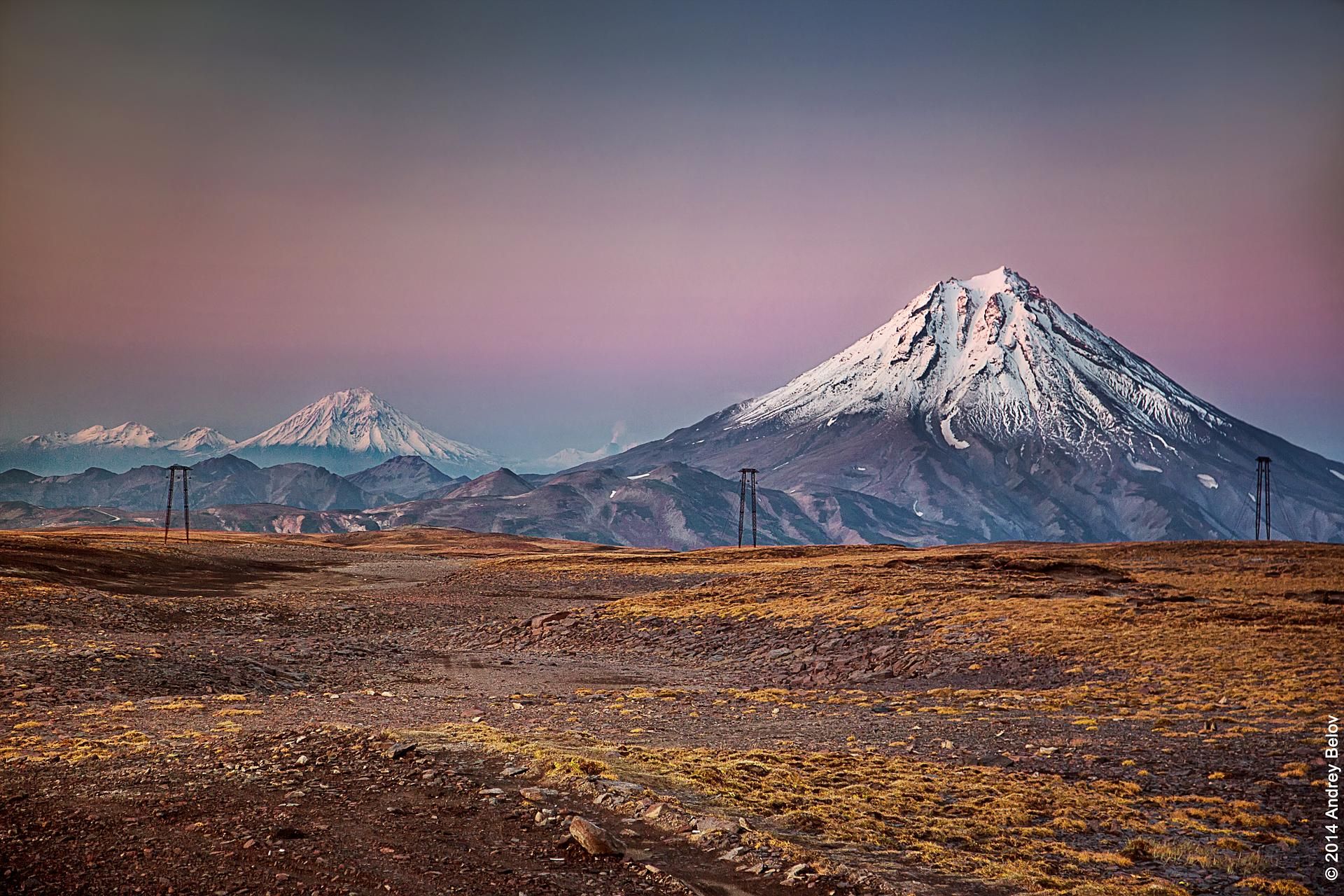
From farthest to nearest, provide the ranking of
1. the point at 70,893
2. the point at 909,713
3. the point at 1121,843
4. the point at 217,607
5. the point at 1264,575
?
the point at 1264,575 < the point at 217,607 < the point at 909,713 < the point at 1121,843 < the point at 70,893

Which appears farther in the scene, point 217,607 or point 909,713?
point 217,607

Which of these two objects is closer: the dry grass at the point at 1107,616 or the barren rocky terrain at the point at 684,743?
the barren rocky terrain at the point at 684,743

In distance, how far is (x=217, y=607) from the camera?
46.1m

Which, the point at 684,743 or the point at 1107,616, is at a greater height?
the point at 1107,616

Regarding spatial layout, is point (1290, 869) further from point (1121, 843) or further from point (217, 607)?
point (217, 607)

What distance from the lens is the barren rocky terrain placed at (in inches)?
433

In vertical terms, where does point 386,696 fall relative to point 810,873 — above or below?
below

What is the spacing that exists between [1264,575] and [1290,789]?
4585 centimetres

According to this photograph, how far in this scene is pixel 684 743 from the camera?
19.0 m

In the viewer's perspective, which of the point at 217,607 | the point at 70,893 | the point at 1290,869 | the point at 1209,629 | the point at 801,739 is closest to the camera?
the point at 70,893

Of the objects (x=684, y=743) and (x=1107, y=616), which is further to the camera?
(x=1107, y=616)

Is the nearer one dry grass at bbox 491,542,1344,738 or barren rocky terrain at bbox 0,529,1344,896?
barren rocky terrain at bbox 0,529,1344,896

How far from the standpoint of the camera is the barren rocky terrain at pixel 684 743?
36.1 feet

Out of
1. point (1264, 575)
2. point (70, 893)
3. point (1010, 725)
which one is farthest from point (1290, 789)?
point (1264, 575)
